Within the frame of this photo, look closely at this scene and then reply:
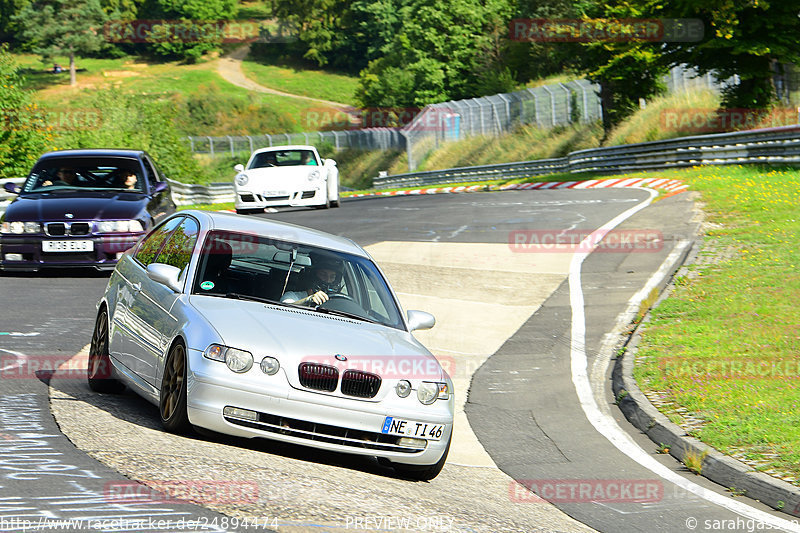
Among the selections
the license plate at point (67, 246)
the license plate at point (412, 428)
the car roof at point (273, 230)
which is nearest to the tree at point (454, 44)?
the license plate at point (67, 246)

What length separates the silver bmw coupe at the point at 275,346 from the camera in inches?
258

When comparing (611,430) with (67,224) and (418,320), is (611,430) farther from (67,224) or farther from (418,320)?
(67,224)

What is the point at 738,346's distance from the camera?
10992mm

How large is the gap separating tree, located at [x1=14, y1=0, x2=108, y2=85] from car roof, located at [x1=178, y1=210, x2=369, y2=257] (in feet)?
389

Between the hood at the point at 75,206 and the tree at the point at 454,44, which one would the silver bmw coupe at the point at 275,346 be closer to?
the hood at the point at 75,206

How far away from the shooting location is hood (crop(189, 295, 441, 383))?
6621mm

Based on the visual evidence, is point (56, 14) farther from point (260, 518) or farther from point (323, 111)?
point (260, 518)

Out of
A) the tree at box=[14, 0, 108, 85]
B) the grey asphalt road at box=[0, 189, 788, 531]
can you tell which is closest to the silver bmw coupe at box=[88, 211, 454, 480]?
the grey asphalt road at box=[0, 189, 788, 531]

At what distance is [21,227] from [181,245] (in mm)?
7313

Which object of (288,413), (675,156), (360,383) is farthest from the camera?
(675,156)

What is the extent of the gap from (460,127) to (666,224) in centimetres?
3737

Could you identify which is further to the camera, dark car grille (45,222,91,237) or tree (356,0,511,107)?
tree (356,0,511,107)

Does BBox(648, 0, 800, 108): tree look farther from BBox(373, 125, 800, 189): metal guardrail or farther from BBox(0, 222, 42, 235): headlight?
BBox(0, 222, 42, 235): headlight

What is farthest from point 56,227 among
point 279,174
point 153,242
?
point 279,174
